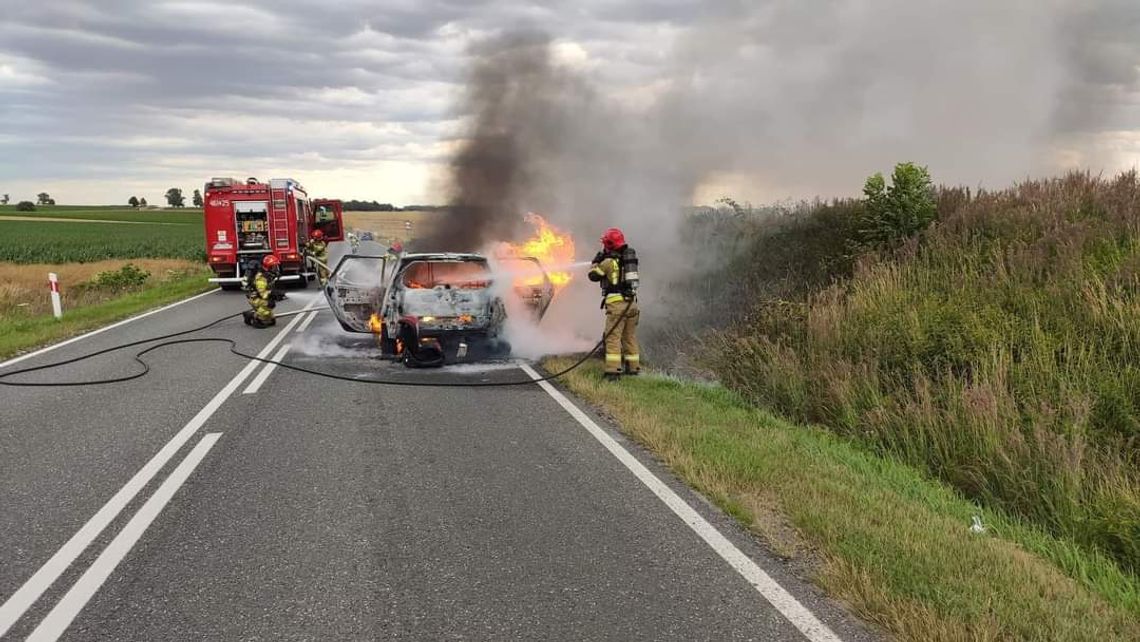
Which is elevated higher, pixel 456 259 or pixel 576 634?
pixel 456 259

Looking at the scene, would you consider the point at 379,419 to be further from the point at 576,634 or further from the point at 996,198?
the point at 996,198

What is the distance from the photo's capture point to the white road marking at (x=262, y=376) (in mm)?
8161

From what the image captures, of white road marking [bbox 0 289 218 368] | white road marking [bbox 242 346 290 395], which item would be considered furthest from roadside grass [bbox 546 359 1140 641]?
white road marking [bbox 0 289 218 368]

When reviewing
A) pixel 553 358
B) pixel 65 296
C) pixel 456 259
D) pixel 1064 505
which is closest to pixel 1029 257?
pixel 1064 505

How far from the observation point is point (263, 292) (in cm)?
1329

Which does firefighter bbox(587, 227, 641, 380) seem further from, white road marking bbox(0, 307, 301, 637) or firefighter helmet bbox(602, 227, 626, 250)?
white road marking bbox(0, 307, 301, 637)

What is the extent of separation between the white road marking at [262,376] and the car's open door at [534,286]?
331 cm

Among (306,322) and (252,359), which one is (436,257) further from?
(306,322)

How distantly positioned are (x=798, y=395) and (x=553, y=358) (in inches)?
140

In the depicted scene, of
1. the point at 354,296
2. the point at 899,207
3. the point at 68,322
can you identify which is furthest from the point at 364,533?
the point at 68,322

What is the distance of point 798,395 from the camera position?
25.1ft

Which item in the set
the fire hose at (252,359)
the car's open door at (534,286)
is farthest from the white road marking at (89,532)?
the car's open door at (534,286)

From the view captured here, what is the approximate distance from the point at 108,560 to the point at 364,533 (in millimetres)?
1274

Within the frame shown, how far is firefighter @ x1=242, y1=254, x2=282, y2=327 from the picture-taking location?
13289mm
